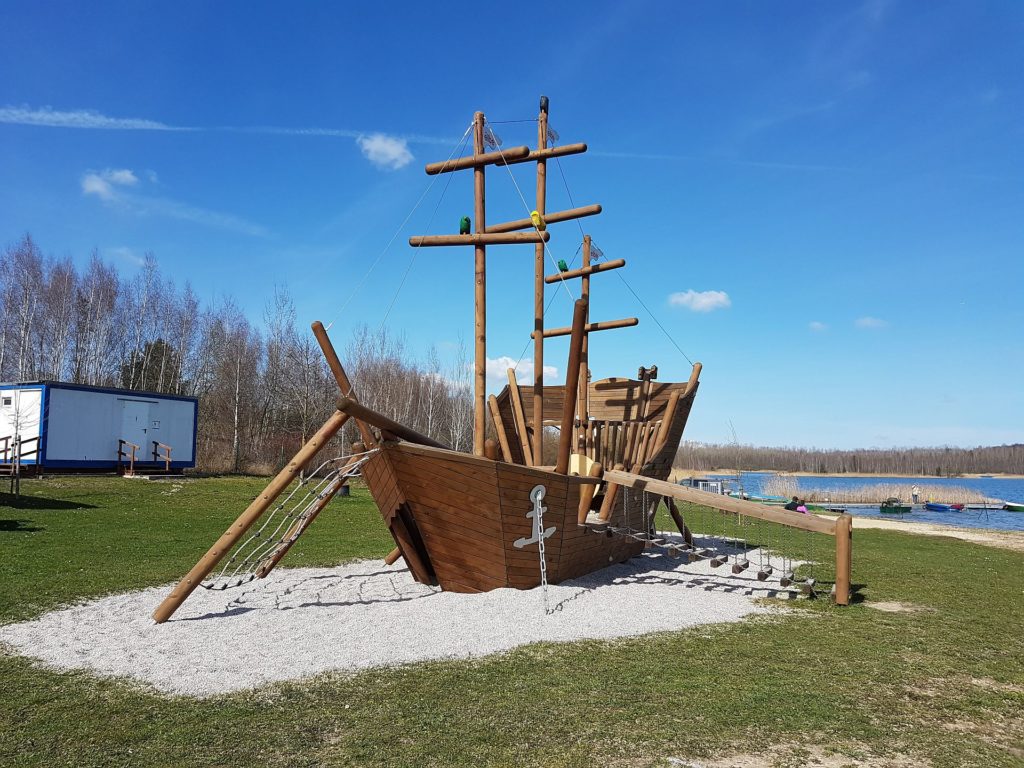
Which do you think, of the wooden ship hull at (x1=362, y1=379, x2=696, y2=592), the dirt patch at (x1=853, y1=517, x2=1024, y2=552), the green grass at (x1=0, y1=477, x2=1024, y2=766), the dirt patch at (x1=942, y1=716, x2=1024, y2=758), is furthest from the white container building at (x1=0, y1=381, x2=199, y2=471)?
the dirt patch at (x1=853, y1=517, x2=1024, y2=552)

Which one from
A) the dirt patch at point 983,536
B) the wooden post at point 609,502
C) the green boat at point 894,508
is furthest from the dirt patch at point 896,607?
the green boat at point 894,508

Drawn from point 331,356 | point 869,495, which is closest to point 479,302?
point 331,356

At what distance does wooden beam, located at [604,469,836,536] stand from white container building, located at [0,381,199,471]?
55.9ft

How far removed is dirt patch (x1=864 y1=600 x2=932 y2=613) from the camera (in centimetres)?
802

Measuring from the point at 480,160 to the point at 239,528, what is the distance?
553 cm

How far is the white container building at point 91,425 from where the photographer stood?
20625 mm

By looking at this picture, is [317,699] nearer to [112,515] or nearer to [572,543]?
[572,543]

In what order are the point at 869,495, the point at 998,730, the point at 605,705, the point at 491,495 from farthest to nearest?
1. the point at 869,495
2. the point at 491,495
3. the point at 605,705
4. the point at 998,730

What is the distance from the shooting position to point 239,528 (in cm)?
681

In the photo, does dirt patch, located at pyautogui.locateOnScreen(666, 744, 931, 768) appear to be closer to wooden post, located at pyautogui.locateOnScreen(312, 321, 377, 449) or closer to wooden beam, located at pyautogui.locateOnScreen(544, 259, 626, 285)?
wooden post, located at pyautogui.locateOnScreen(312, 321, 377, 449)

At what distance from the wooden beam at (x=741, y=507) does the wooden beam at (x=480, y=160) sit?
174 inches

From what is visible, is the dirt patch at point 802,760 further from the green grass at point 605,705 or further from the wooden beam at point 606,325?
the wooden beam at point 606,325

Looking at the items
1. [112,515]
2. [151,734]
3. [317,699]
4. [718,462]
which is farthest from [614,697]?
[718,462]

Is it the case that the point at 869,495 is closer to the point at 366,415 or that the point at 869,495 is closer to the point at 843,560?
the point at 843,560
